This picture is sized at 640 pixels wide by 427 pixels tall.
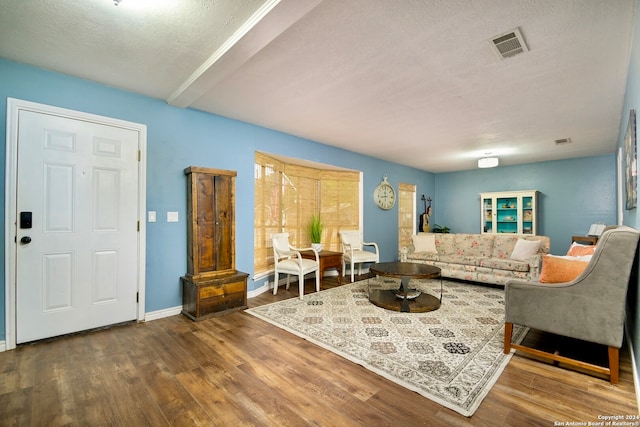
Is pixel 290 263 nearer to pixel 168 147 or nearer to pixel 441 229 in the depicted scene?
pixel 168 147

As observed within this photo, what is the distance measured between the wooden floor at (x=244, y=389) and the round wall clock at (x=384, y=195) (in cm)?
385

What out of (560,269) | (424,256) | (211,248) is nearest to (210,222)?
(211,248)

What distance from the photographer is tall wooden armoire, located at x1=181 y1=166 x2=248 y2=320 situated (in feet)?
10.0

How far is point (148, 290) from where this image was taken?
301 cm

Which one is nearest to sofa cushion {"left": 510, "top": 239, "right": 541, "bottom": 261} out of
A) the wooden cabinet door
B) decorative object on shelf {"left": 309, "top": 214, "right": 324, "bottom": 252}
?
decorative object on shelf {"left": 309, "top": 214, "right": 324, "bottom": 252}

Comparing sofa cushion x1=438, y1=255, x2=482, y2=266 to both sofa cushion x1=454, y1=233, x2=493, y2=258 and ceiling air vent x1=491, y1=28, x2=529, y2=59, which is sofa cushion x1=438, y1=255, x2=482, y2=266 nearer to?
sofa cushion x1=454, y1=233, x2=493, y2=258

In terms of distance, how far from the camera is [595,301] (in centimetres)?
190

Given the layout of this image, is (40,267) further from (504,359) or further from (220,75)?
(504,359)

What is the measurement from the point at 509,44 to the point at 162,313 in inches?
156

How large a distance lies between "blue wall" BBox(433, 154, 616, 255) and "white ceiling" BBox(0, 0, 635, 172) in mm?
2398

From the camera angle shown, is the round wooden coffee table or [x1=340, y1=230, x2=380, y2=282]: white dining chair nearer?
the round wooden coffee table

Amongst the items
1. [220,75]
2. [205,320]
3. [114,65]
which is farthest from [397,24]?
[205,320]

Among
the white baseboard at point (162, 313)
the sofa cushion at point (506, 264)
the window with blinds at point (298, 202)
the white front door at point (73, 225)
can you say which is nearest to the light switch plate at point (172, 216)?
the white front door at point (73, 225)

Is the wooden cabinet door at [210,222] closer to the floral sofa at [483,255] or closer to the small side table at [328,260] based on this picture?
the small side table at [328,260]
